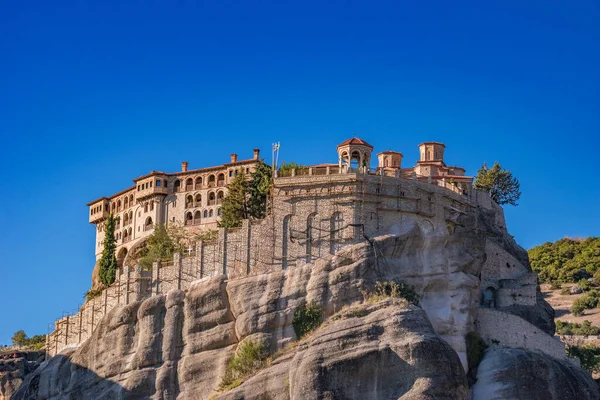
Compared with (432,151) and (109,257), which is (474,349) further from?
(109,257)

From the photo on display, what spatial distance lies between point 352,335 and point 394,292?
4581 millimetres

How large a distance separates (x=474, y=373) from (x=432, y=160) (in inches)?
926

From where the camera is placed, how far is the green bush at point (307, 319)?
65.2m

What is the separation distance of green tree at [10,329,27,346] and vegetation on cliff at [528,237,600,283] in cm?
4929

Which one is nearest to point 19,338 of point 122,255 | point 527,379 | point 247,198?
point 122,255

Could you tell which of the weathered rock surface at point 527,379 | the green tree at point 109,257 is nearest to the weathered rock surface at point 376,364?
the weathered rock surface at point 527,379

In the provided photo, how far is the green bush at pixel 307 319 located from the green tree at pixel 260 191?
34.6 feet

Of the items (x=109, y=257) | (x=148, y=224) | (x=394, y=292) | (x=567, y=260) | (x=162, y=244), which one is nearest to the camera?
(x=394, y=292)

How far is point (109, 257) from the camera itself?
3605 inches

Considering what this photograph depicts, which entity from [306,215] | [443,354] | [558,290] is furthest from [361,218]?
[558,290]

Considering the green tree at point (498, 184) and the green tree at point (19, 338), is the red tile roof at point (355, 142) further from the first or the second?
the green tree at point (19, 338)

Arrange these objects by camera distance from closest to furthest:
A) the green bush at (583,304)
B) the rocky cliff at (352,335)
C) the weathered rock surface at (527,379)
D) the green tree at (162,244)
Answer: the rocky cliff at (352,335) → the weathered rock surface at (527,379) → the green tree at (162,244) → the green bush at (583,304)

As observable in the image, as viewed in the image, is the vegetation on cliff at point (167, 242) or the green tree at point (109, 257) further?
the green tree at point (109, 257)

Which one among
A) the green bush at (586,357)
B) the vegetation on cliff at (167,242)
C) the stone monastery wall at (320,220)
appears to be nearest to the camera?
the stone monastery wall at (320,220)
